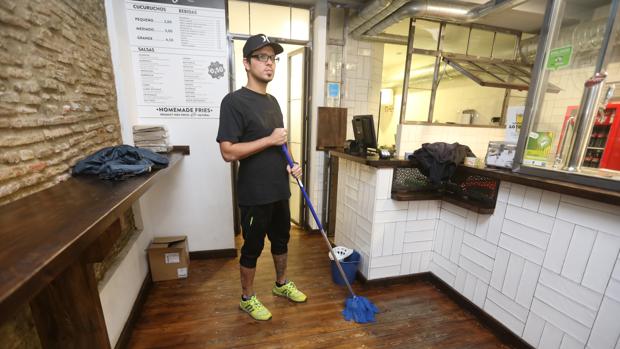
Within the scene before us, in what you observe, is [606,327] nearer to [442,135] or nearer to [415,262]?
[415,262]

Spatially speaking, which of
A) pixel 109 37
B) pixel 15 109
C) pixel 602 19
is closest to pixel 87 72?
pixel 109 37

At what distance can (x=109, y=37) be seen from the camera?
1.73 meters

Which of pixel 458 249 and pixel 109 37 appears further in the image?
pixel 458 249

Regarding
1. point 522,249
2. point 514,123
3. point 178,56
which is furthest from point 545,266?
point 178,56

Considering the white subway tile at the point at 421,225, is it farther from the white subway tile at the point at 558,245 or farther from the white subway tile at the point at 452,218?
the white subway tile at the point at 558,245

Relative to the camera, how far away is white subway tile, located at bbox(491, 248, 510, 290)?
157 cm

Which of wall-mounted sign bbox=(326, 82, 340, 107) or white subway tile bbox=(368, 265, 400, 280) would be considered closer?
white subway tile bbox=(368, 265, 400, 280)

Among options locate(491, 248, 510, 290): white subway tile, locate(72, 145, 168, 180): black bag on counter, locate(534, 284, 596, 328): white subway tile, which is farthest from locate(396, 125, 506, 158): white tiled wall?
locate(72, 145, 168, 180): black bag on counter

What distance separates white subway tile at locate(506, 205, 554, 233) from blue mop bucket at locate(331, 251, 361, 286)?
1.09m

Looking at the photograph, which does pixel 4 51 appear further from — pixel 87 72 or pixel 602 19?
pixel 602 19

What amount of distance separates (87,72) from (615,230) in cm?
277

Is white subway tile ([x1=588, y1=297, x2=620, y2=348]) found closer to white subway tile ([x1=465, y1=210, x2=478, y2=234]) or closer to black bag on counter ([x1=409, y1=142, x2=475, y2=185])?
white subway tile ([x1=465, y1=210, x2=478, y2=234])

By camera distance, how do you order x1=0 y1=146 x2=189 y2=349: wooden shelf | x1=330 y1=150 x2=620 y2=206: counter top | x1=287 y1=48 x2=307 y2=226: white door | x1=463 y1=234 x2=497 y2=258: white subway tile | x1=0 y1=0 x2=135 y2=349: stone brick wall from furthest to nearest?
x1=287 y1=48 x2=307 y2=226: white door, x1=463 y1=234 x2=497 y2=258: white subway tile, x1=330 y1=150 x2=620 y2=206: counter top, x1=0 y1=0 x2=135 y2=349: stone brick wall, x1=0 y1=146 x2=189 y2=349: wooden shelf

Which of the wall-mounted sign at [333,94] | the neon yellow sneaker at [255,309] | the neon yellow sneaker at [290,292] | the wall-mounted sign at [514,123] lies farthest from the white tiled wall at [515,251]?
the wall-mounted sign at [333,94]
